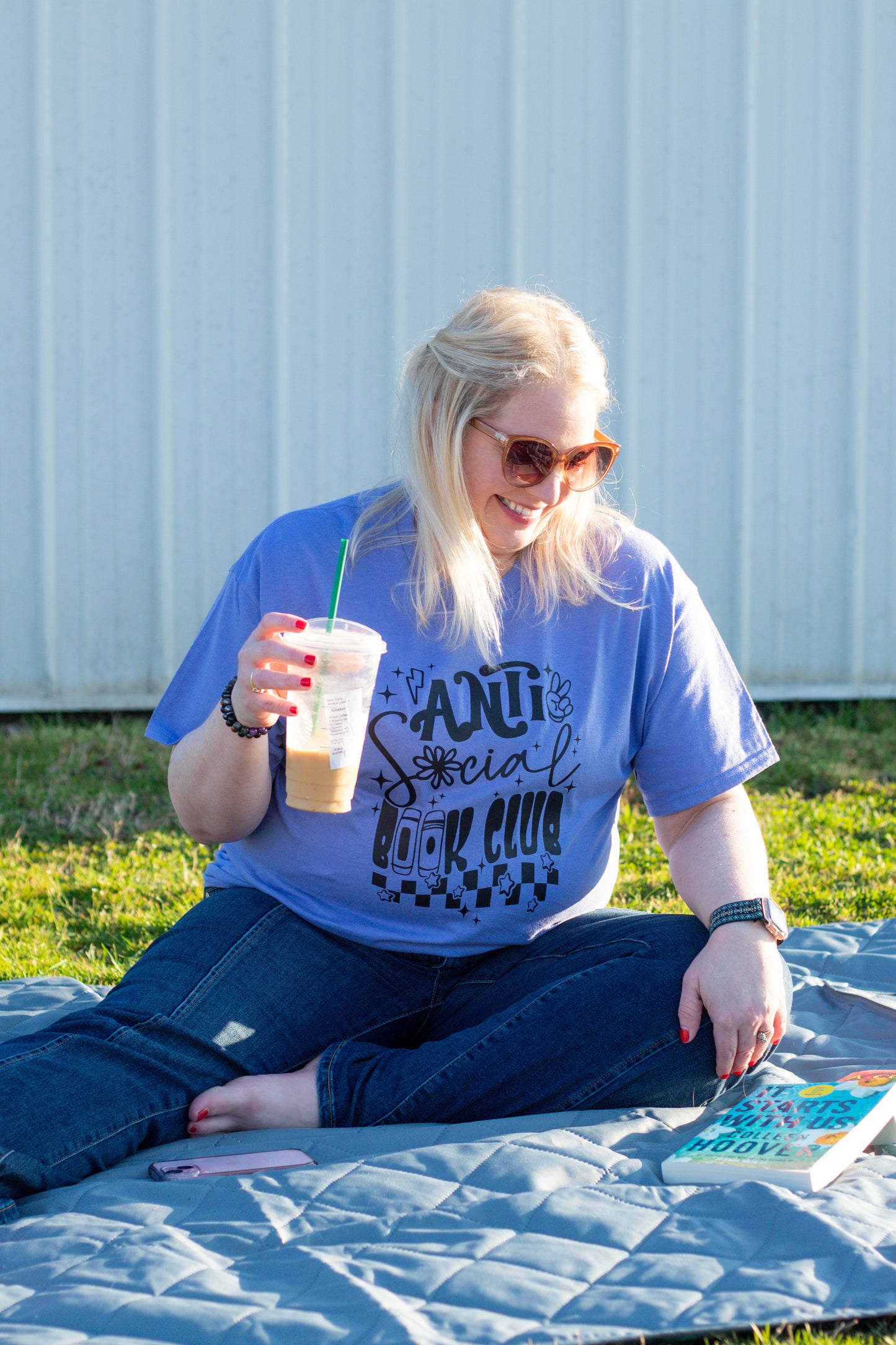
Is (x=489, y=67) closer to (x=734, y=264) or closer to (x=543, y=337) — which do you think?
(x=734, y=264)

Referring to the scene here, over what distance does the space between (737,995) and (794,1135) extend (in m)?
0.23

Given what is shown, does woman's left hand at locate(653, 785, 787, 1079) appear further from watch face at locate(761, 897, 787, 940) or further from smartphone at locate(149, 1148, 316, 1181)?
smartphone at locate(149, 1148, 316, 1181)

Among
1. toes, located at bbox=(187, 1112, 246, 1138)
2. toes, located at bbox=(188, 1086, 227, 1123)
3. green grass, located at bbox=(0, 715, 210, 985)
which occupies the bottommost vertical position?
green grass, located at bbox=(0, 715, 210, 985)

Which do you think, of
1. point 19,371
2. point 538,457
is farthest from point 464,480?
point 19,371

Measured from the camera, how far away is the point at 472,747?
90.9 inches

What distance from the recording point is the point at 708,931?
2279 millimetres

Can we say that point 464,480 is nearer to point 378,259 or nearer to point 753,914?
point 753,914

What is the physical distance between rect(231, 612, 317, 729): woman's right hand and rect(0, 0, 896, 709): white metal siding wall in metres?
3.88

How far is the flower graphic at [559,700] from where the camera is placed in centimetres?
236

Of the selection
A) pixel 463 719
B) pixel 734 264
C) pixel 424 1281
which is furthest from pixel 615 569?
pixel 734 264

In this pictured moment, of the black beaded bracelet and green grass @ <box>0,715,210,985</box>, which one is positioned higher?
the black beaded bracelet

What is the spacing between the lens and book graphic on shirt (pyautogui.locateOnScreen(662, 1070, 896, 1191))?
1852 mm

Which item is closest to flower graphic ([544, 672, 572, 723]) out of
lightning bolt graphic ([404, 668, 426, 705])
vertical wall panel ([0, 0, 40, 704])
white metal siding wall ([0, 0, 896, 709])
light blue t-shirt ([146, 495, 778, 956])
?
light blue t-shirt ([146, 495, 778, 956])

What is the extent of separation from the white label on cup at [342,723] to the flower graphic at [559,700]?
1.39ft
